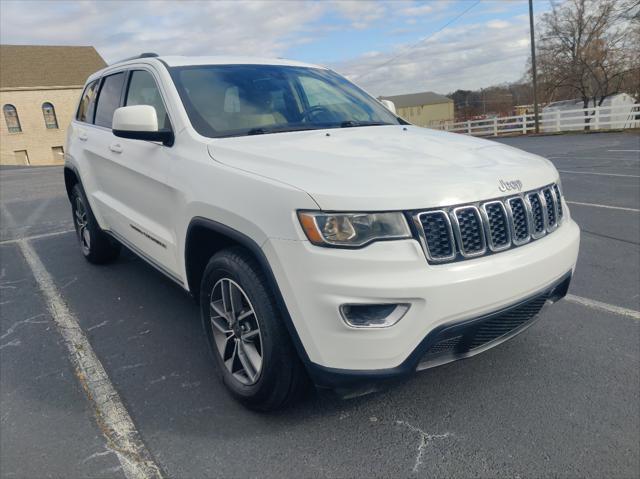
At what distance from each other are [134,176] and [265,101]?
1082mm

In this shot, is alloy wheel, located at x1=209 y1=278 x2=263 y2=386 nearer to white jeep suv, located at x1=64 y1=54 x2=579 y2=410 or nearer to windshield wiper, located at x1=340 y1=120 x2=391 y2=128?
white jeep suv, located at x1=64 y1=54 x2=579 y2=410

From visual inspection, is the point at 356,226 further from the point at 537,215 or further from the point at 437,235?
the point at 537,215

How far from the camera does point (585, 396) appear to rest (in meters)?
2.69

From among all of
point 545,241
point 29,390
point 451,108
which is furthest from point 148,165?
point 451,108

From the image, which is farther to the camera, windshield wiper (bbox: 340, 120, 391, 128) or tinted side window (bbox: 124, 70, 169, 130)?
windshield wiper (bbox: 340, 120, 391, 128)

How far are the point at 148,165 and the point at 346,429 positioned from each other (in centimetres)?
208

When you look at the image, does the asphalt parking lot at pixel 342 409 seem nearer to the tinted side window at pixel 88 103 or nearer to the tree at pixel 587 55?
the tinted side window at pixel 88 103

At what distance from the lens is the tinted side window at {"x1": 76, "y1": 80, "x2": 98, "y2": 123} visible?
195 inches

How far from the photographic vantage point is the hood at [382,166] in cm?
213

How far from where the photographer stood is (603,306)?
12.5 feet

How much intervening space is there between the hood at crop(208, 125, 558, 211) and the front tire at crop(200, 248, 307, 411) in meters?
0.50

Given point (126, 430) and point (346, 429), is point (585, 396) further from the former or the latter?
point (126, 430)

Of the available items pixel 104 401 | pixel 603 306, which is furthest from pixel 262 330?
pixel 603 306

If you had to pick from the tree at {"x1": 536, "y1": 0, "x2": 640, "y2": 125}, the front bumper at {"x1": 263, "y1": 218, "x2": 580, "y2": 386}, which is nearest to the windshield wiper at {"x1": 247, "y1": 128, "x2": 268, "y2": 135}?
the front bumper at {"x1": 263, "y1": 218, "x2": 580, "y2": 386}
